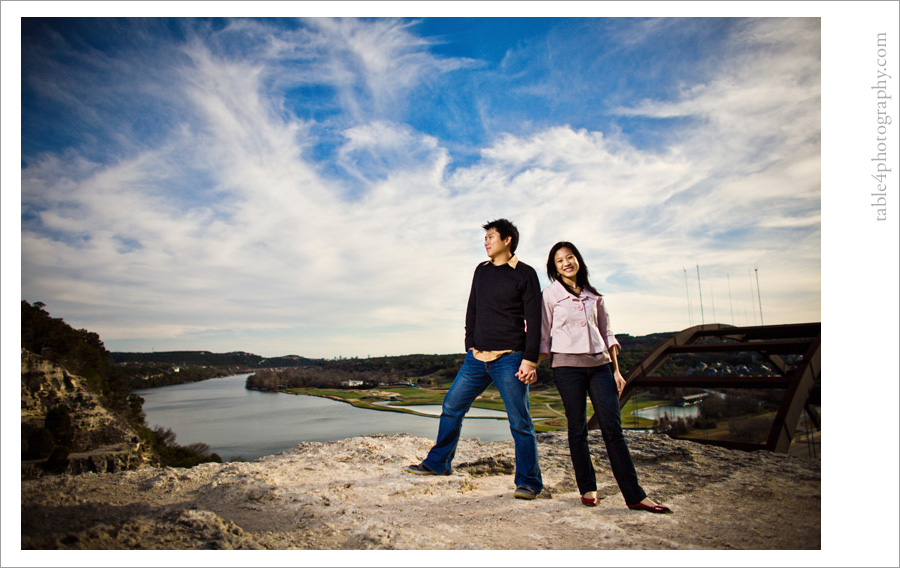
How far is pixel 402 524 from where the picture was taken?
2193 millimetres

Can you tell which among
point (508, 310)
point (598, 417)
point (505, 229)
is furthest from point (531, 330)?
point (505, 229)

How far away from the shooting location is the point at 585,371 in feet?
8.05

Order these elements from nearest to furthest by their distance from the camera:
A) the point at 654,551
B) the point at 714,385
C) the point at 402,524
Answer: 1. the point at 654,551
2. the point at 402,524
3. the point at 714,385

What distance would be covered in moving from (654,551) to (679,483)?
1.20m

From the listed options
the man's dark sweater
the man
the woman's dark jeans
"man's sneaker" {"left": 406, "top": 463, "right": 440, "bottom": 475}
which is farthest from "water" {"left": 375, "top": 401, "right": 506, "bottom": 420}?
the woman's dark jeans

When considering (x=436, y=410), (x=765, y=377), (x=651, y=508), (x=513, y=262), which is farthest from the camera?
(x=436, y=410)

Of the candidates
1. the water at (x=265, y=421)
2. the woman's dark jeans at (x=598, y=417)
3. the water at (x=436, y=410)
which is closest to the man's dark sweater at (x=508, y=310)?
the woman's dark jeans at (x=598, y=417)

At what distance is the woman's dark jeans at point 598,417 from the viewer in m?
2.35

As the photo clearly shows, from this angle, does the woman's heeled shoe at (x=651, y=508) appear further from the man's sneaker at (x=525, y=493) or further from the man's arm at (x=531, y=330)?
the man's arm at (x=531, y=330)

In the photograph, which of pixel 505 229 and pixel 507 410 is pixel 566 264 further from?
pixel 507 410

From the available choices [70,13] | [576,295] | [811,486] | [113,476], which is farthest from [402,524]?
[70,13]

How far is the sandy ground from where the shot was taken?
6.53 feet

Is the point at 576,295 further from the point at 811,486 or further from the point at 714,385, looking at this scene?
the point at 714,385

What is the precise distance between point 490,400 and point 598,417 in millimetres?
2760
